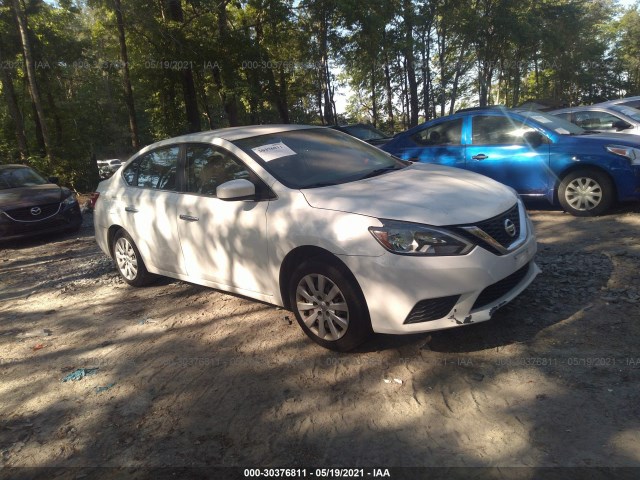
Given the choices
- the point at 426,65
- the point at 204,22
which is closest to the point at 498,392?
the point at 204,22

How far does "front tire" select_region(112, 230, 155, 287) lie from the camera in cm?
530

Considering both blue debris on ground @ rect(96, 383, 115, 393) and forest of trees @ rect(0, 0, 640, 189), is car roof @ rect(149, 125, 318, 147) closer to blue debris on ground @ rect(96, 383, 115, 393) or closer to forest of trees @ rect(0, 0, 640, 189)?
blue debris on ground @ rect(96, 383, 115, 393)

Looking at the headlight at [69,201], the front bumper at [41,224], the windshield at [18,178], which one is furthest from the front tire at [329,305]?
the windshield at [18,178]

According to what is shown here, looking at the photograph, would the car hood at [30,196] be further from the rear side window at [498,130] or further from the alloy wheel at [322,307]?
the rear side window at [498,130]

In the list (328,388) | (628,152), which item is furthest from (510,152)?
(328,388)

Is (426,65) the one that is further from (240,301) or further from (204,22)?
(240,301)

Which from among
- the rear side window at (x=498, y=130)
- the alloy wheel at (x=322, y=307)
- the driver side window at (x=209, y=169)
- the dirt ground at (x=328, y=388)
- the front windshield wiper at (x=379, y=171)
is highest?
the rear side window at (x=498, y=130)

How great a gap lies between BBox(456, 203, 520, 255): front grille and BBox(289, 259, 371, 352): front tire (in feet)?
2.69

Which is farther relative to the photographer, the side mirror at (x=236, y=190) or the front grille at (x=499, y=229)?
the side mirror at (x=236, y=190)

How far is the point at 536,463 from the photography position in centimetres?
232

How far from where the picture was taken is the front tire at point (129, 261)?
5.30 m

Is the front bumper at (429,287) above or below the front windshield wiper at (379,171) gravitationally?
below

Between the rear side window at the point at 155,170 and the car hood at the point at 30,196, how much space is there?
4.48m

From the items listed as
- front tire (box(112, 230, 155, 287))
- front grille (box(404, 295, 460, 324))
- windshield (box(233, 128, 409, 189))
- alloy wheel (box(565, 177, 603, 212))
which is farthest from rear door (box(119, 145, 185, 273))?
alloy wheel (box(565, 177, 603, 212))
